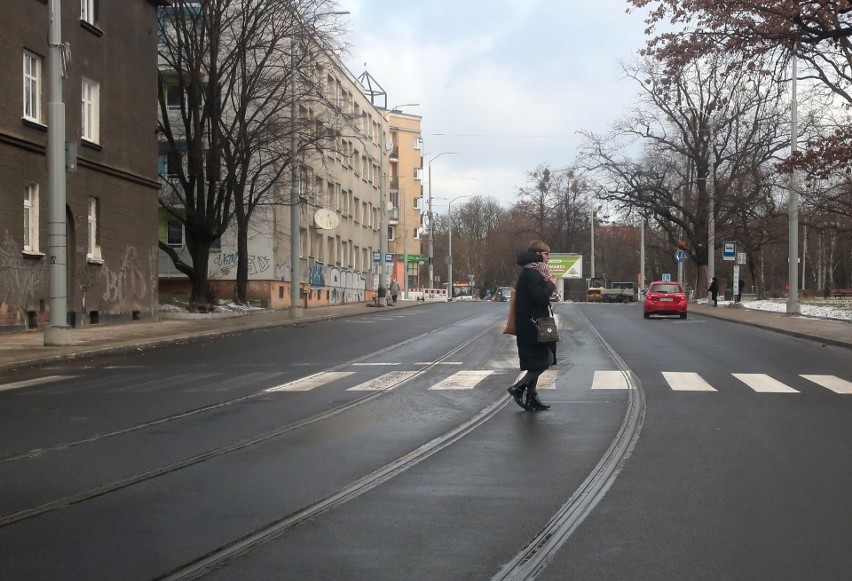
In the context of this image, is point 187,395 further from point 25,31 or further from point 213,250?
point 213,250

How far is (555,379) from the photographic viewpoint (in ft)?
45.4

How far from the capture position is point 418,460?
7727 mm

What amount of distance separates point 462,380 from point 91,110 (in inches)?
671

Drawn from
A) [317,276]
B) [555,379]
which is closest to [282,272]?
[317,276]

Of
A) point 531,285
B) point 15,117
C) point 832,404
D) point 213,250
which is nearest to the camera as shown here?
point 531,285

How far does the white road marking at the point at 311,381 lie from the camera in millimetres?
A: 12770

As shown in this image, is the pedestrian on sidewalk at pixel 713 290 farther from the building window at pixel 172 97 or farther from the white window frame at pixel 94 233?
the white window frame at pixel 94 233

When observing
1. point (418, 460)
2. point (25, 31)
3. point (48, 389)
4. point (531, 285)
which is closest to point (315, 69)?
point (25, 31)

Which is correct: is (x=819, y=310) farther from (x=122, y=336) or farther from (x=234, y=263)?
(x=122, y=336)

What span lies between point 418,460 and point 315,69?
27730mm

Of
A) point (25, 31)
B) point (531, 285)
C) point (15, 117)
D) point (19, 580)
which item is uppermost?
point (25, 31)

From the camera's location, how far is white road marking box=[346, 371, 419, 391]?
12.8m

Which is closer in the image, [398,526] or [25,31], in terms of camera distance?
[398,526]

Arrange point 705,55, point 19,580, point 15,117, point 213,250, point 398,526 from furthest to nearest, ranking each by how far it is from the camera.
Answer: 1. point 213,250
2. point 15,117
3. point 705,55
4. point 398,526
5. point 19,580
